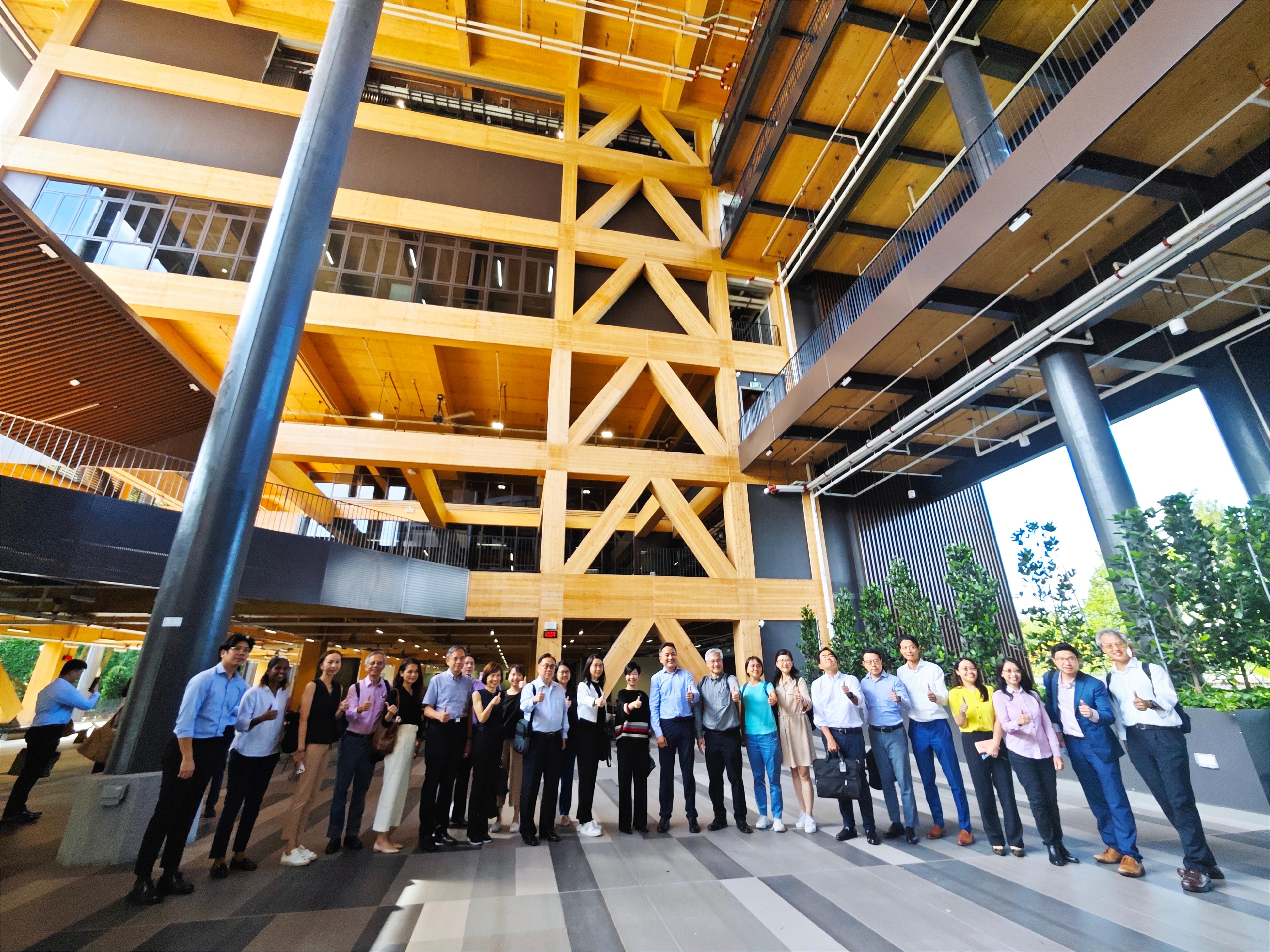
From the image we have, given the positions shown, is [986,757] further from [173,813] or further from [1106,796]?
[173,813]

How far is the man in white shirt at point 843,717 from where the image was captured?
4.72 metres

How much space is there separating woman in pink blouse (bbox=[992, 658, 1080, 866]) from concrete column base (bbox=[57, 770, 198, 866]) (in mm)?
6068

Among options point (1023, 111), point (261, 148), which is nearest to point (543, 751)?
point (1023, 111)

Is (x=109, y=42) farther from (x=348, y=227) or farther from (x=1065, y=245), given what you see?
(x=1065, y=245)

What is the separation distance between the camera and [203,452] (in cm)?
534

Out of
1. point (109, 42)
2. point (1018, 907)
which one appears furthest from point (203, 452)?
point (109, 42)

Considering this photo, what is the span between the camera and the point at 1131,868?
361cm

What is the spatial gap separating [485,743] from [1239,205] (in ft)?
29.4

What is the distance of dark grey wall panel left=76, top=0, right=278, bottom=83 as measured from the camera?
16.6 metres

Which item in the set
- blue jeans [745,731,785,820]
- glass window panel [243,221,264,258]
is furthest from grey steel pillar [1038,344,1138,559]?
glass window panel [243,221,264,258]

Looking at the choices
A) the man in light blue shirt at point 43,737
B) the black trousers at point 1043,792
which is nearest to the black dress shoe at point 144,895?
the man in light blue shirt at point 43,737

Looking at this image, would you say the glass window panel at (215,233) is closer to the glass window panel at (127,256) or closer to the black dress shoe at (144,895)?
the glass window panel at (127,256)

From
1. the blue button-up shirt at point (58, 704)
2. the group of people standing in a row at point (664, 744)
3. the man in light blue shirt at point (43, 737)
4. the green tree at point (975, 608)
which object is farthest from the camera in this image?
the green tree at point (975, 608)

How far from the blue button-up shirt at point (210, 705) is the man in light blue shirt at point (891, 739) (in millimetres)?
4724
